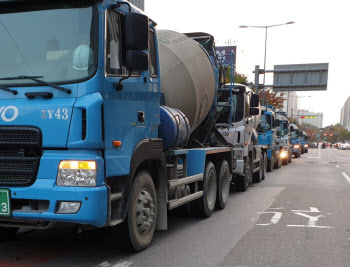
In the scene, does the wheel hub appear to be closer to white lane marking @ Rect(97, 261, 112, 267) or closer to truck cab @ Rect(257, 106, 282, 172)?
white lane marking @ Rect(97, 261, 112, 267)

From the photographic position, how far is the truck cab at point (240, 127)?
385 inches

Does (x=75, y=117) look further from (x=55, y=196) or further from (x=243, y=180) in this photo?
(x=243, y=180)

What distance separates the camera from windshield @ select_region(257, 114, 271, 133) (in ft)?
56.1

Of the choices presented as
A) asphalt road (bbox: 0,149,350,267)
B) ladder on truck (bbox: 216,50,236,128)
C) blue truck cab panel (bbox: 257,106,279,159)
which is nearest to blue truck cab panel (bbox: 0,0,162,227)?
asphalt road (bbox: 0,149,350,267)

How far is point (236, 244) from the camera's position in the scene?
18.4ft

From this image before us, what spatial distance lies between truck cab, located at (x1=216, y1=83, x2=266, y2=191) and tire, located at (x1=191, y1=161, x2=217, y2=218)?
2117 millimetres

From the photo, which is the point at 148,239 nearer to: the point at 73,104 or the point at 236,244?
the point at 236,244

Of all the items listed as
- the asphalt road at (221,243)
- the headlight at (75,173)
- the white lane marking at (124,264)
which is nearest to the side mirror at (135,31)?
the headlight at (75,173)

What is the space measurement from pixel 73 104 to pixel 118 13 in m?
1.21

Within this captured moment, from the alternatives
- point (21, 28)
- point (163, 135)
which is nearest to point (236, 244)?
point (163, 135)

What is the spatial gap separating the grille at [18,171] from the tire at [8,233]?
1706 millimetres

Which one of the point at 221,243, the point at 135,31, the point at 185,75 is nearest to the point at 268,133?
the point at 185,75

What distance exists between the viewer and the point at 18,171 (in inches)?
159

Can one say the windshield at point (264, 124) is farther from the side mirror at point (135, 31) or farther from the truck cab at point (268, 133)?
the side mirror at point (135, 31)
